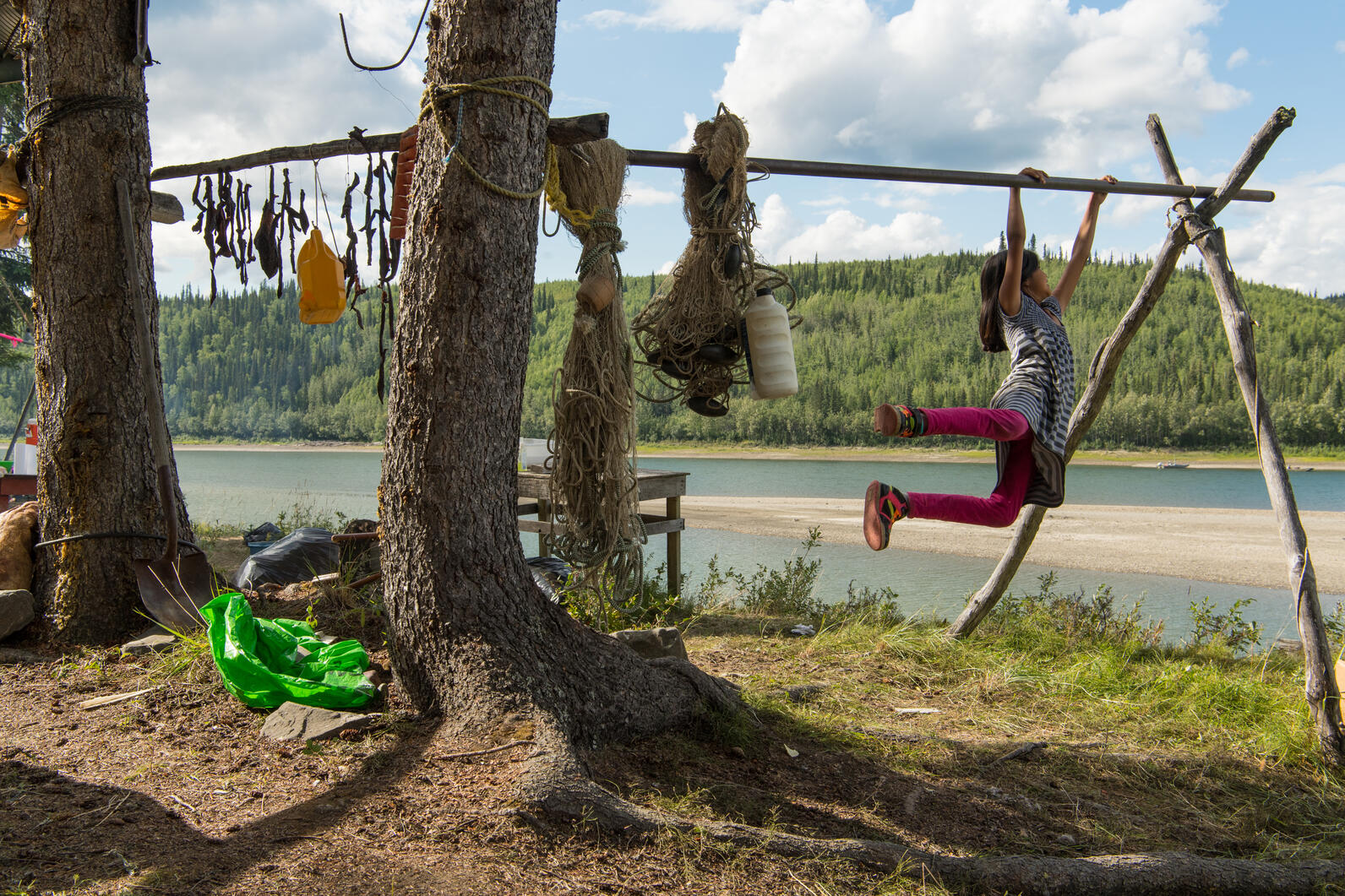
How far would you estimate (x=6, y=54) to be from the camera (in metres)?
5.53

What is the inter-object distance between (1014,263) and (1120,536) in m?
18.2

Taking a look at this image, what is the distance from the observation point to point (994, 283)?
413 cm

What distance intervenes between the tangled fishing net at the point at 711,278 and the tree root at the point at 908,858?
→ 6.37 feet

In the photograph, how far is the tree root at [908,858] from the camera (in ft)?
8.23

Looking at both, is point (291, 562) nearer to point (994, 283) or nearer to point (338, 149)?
point (338, 149)

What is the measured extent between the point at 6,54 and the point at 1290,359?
293 ft

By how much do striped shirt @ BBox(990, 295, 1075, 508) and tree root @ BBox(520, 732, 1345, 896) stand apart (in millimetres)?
1473

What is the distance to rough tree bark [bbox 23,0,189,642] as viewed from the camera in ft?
14.6

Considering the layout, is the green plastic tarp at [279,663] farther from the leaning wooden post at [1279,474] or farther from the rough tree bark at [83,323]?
the leaning wooden post at [1279,474]

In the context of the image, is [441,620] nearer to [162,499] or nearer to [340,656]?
[340,656]

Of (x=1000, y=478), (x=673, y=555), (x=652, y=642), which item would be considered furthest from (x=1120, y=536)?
(x=652, y=642)

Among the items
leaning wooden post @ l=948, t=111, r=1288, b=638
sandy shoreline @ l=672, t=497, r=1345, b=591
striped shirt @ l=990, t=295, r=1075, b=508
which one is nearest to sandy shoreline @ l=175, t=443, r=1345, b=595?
sandy shoreline @ l=672, t=497, r=1345, b=591


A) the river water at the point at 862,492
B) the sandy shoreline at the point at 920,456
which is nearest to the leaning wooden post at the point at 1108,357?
the river water at the point at 862,492

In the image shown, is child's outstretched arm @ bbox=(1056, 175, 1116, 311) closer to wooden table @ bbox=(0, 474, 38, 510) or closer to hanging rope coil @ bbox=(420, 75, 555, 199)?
hanging rope coil @ bbox=(420, 75, 555, 199)
